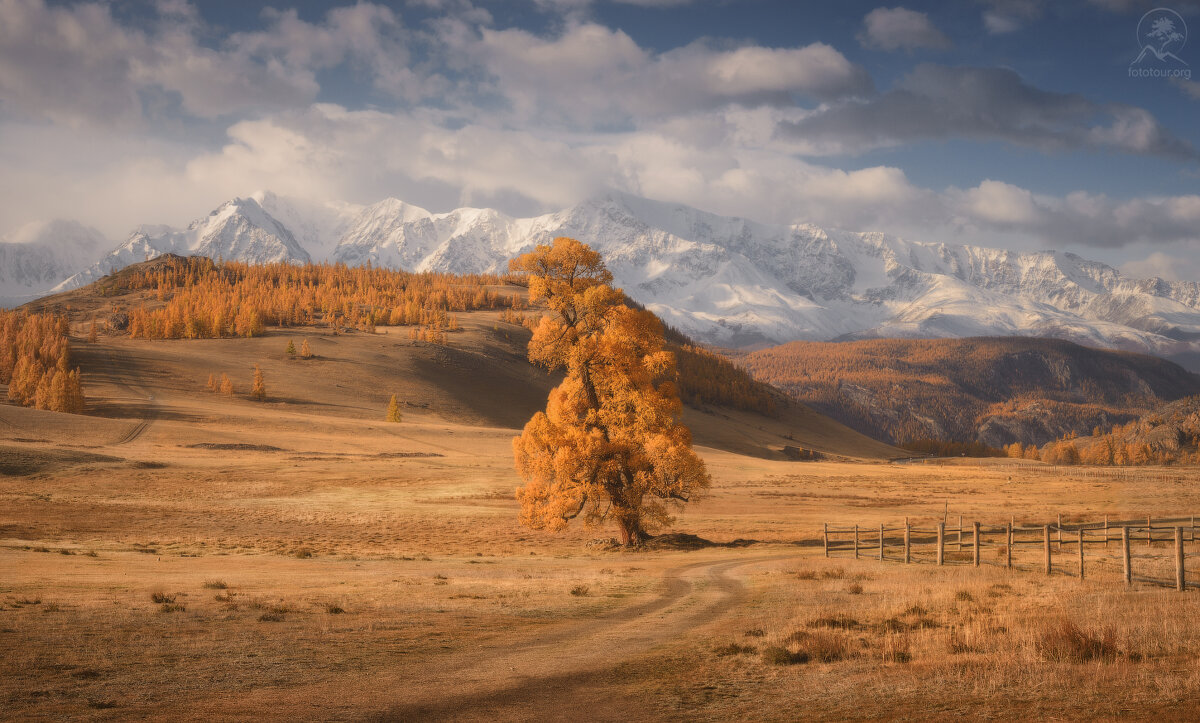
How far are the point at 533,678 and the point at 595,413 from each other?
89.2 ft

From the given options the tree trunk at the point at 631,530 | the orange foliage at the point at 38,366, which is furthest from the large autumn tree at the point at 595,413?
the orange foliage at the point at 38,366

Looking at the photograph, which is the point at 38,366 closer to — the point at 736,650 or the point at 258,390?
the point at 258,390

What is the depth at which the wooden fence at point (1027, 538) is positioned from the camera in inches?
1214

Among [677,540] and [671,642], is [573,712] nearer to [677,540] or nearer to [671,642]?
[671,642]

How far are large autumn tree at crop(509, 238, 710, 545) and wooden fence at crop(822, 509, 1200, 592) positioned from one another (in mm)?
9269

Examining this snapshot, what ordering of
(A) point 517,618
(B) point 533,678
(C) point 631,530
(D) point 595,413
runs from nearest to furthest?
1. (B) point 533,678
2. (A) point 517,618
3. (D) point 595,413
4. (C) point 631,530

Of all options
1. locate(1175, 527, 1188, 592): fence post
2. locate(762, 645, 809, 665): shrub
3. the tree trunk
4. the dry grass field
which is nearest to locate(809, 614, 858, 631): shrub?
the dry grass field

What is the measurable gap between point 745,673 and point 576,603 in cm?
1068

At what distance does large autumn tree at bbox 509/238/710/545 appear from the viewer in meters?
41.5

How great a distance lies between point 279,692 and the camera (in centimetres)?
1401

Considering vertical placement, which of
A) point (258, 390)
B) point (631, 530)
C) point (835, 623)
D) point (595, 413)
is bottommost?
point (631, 530)

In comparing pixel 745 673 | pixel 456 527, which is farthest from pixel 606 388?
pixel 745 673

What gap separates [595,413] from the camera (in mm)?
42375

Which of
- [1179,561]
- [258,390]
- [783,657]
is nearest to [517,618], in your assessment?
[783,657]
